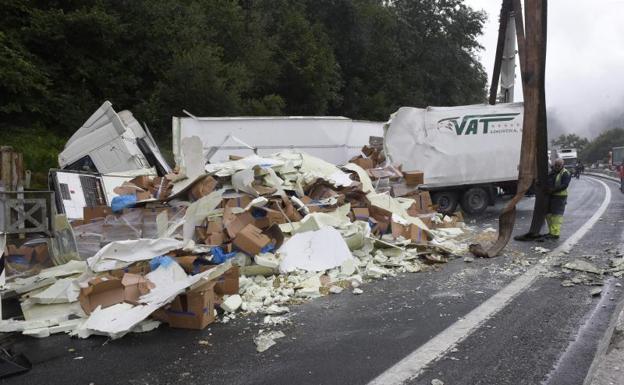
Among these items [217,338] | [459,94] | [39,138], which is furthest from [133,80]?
[459,94]

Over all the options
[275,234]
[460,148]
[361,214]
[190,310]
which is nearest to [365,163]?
[460,148]

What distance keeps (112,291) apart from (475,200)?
10.7 meters

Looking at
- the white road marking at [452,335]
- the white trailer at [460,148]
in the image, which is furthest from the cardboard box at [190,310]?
the white trailer at [460,148]

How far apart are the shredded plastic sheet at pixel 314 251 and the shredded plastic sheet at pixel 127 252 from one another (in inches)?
58.4

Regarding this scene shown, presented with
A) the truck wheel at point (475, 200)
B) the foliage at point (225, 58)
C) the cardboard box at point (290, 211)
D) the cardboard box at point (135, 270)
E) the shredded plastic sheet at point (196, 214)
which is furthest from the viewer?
the foliage at point (225, 58)

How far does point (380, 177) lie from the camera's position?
11531 mm

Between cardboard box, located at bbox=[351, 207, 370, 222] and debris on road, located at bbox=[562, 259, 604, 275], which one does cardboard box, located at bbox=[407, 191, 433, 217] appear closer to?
cardboard box, located at bbox=[351, 207, 370, 222]

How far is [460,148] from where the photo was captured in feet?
44.0

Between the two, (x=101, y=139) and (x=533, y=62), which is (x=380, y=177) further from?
(x=101, y=139)

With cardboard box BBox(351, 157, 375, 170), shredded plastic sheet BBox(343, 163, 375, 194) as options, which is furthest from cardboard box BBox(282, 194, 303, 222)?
cardboard box BBox(351, 157, 375, 170)

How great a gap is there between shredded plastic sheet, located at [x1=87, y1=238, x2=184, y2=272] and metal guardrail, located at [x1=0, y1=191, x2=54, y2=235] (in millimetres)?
753

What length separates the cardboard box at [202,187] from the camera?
8.28 metres

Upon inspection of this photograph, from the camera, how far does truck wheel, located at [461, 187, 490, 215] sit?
13.6 m

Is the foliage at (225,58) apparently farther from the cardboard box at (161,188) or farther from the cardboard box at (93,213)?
the cardboard box at (93,213)
